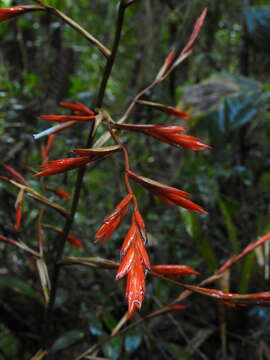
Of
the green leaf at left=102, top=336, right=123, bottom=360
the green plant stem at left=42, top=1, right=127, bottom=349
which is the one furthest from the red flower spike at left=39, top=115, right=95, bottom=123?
the green leaf at left=102, top=336, right=123, bottom=360

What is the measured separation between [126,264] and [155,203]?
2.95 ft

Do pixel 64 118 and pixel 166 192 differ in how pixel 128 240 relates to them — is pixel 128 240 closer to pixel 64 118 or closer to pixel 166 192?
pixel 166 192

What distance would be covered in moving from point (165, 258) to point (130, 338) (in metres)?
0.51

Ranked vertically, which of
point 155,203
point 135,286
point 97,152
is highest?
point 97,152

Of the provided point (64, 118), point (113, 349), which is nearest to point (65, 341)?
point (113, 349)

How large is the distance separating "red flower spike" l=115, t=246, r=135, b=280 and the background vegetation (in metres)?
0.41

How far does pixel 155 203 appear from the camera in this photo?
1.27m

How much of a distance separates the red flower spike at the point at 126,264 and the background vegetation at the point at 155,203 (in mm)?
409

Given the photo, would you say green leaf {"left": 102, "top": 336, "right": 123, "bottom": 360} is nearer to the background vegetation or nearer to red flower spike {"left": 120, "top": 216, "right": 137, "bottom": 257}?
the background vegetation

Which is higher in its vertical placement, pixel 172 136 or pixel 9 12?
pixel 9 12

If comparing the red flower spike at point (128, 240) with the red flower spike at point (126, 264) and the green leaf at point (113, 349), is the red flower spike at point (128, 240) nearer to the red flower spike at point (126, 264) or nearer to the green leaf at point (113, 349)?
the red flower spike at point (126, 264)

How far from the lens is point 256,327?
1437mm

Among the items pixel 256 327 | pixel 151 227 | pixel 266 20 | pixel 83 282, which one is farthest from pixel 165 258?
pixel 266 20

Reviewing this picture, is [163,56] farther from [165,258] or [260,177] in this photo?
[165,258]
